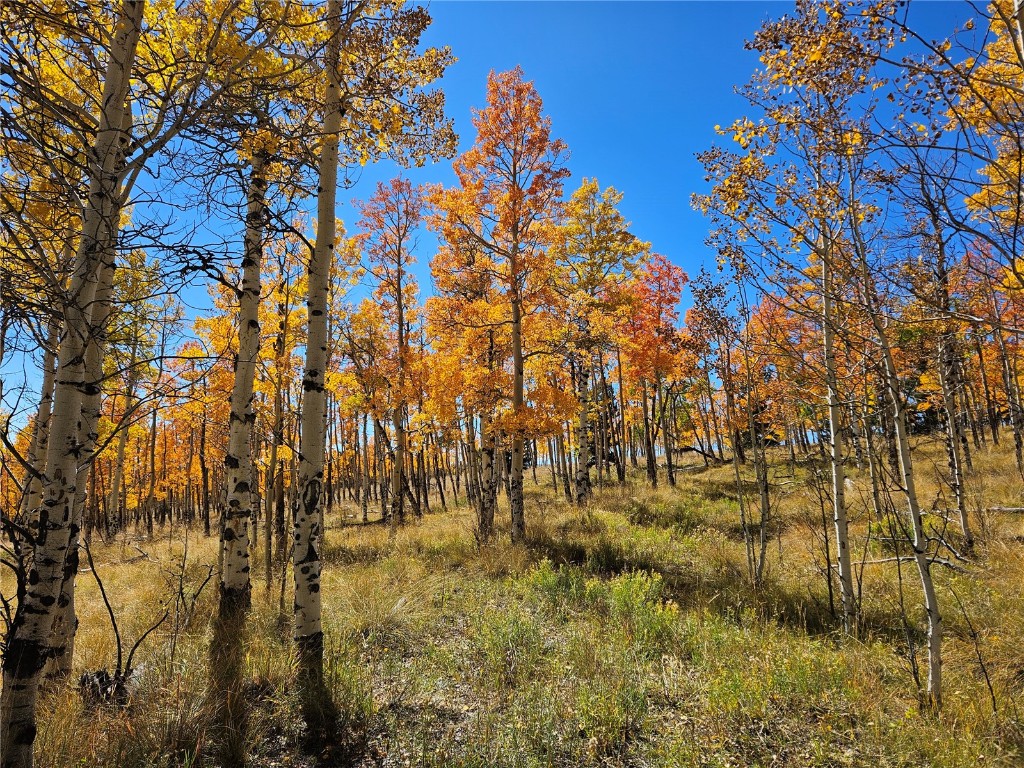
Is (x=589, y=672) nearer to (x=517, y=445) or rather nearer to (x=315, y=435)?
(x=315, y=435)

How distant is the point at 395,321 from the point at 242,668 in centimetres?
1273

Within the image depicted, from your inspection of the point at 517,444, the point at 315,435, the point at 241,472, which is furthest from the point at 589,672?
the point at 517,444

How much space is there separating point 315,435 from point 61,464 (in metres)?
2.21

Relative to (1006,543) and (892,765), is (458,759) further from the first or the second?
(1006,543)

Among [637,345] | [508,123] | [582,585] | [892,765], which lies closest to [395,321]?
[508,123]

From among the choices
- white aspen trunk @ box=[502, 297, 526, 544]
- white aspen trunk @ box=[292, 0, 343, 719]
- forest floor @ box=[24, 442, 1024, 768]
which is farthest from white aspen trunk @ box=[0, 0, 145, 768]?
white aspen trunk @ box=[502, 297, 526, 544]

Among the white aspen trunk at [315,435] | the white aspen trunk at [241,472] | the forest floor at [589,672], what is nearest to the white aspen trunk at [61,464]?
the forest floor at [589,672]

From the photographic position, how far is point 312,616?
436 cm

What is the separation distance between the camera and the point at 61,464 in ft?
7.76

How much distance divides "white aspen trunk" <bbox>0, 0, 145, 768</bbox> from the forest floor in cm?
106

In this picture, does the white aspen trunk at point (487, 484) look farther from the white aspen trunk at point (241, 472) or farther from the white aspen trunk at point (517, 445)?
the white aspen trunk at point (241, 472)

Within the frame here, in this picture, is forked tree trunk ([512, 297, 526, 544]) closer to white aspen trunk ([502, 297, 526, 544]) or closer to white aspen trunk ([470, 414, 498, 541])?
white aspen trunk ([502, 297, 526, 544])

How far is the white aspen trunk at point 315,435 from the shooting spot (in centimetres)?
425

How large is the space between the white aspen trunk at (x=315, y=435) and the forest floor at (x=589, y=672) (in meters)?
0.27
